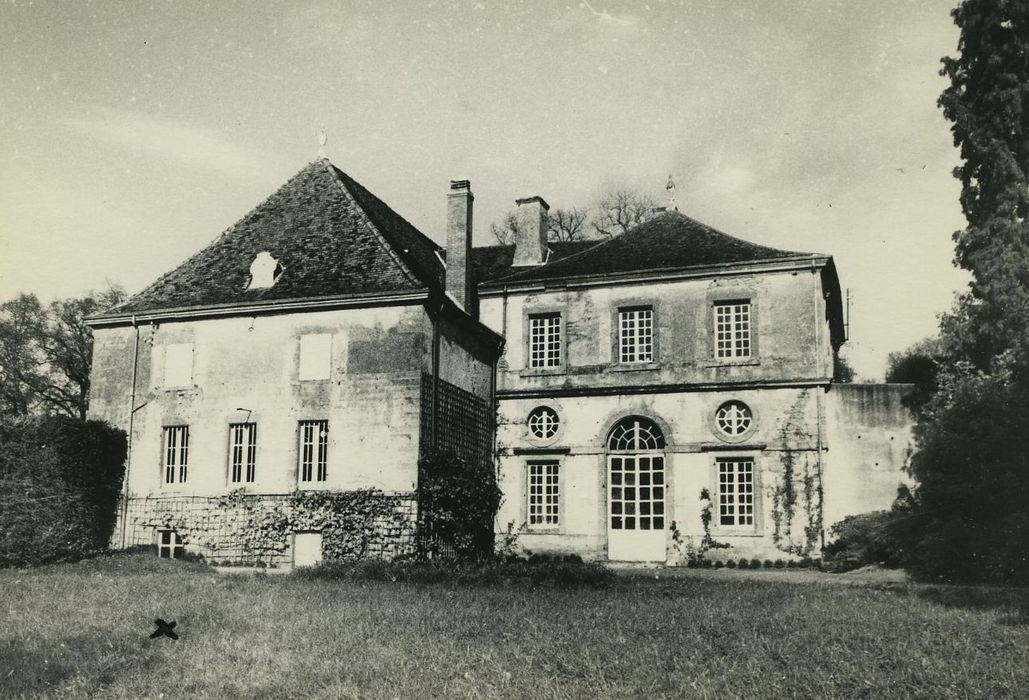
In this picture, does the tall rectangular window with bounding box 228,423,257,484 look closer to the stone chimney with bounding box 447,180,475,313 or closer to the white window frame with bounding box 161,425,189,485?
the white window frame with bounding box 161,425,189,485

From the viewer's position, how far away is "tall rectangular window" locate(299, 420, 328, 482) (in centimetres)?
2123

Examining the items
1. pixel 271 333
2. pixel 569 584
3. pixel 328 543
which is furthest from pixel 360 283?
pixel 569 584

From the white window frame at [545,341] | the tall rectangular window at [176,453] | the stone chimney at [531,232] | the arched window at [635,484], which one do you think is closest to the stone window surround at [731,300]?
the arched window at [635,484]

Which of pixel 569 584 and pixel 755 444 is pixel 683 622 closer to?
pixel 569 584

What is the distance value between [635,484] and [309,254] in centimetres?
993

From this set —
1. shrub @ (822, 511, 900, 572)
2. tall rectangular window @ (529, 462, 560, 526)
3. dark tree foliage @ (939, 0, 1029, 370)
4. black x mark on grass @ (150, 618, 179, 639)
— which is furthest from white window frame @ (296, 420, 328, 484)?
dark tree foliage @ (939, 0, 1029, 370)

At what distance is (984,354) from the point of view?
21.7 m

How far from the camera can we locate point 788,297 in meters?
23.2

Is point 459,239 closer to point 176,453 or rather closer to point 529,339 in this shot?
point 529,339

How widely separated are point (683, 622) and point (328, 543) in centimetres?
1129

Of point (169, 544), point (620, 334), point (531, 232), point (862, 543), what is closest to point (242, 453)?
point (169, 544)

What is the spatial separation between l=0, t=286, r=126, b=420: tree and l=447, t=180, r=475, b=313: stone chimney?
19.0 metres

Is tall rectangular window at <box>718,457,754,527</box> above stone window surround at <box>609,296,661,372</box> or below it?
below

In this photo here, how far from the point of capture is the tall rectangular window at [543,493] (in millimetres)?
24312
